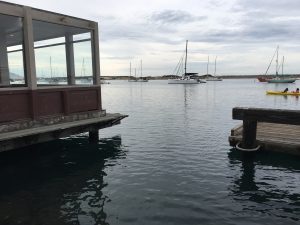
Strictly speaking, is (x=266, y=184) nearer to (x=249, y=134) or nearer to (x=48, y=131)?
(x=249, y=134)

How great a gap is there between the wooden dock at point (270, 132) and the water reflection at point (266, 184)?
1.64 feet

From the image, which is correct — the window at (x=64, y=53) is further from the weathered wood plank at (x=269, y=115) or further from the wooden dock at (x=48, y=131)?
the weathered wood plank at (x=269, y=115)

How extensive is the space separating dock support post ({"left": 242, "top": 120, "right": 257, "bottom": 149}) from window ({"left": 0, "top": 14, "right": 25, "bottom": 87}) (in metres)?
8.37

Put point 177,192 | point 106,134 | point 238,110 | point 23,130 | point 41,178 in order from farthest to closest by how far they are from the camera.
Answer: point 106,134 → point 238,110 → point 23,130 → point 41,178 → point 177,192

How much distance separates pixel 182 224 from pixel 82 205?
2.65 meters

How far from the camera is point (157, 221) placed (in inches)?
276

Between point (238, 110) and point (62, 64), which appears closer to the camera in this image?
point (238, 110)

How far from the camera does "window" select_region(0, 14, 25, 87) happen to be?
11.3m

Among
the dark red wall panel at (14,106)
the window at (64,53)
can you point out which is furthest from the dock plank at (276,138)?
the dark red wall panel at (14,106)

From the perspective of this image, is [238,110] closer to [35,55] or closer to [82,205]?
[82,205]

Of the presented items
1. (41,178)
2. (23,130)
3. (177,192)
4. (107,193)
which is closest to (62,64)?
(23,130)

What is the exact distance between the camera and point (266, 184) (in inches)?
371

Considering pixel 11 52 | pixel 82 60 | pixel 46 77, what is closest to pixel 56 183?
pixel 46 77

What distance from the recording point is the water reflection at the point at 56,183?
7.34 metres
